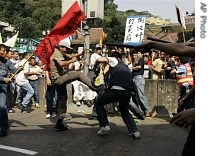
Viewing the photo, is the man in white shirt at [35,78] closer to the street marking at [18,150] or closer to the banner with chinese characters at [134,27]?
the banner with chinese characters at [134,27]

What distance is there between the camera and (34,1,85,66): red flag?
7.33 meters

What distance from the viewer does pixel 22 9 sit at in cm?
6075

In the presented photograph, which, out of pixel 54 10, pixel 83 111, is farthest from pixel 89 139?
pixel 54 10

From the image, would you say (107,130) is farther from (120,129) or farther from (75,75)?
(75,75)

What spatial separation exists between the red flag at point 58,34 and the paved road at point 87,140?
1.43m

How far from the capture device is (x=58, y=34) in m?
7.41

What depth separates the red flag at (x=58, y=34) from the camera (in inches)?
289

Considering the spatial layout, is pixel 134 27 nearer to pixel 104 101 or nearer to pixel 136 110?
pixel 136 110

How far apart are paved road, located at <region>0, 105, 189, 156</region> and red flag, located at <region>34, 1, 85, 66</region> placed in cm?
143

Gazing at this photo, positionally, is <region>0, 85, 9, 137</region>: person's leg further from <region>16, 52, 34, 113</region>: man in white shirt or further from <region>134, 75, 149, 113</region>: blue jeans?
<region>134, 75, 149, 113</region>: blue jeans

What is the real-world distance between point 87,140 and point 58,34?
220 centimetres

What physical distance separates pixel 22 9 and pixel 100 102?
56.7 metres

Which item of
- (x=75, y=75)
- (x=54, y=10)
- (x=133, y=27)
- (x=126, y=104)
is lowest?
(x=126, y=104)
